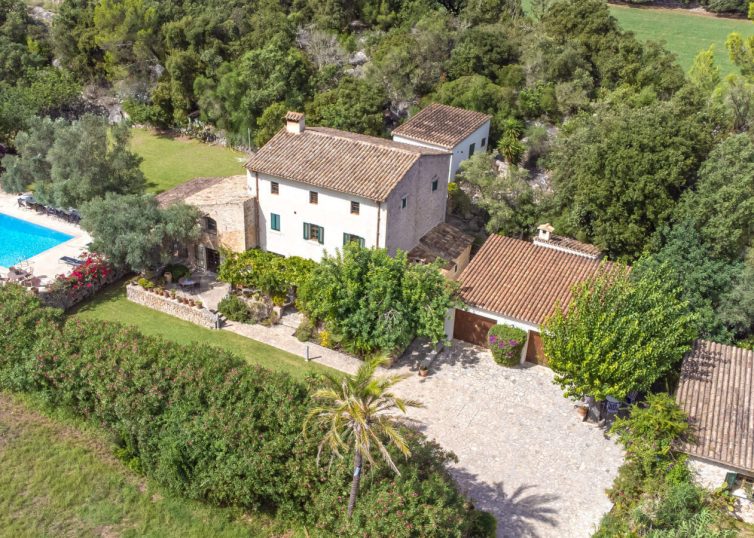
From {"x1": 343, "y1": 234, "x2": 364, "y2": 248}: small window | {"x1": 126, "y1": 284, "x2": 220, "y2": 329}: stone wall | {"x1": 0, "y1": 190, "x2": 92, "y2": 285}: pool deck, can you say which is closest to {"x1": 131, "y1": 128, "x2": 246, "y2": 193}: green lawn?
{"x1": 0, "y1": 190, "x2": 92, "y2": 285}: pool deck

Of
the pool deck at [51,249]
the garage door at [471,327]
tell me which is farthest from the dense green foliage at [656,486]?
the pool deck at [51,249]

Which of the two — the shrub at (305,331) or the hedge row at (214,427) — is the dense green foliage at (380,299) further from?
the hedge row at (214,427)

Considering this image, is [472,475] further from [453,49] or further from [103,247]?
[453,49]

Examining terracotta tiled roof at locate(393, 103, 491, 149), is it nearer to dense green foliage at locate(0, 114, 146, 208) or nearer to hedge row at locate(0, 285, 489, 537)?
dense green foliage at locate(0, 114, 146, 208)

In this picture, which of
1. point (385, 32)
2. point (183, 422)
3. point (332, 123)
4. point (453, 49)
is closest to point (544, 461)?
point (183, 422)

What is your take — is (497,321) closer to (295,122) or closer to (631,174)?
(631,174)
